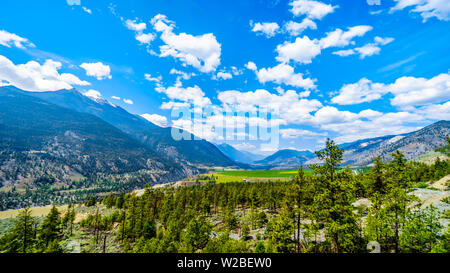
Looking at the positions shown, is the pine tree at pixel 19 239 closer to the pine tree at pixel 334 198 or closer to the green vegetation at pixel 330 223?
the green vegetation at pixel 330 223

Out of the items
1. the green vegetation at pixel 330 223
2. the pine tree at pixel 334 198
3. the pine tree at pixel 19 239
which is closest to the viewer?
the pine tree at pixel 334 198

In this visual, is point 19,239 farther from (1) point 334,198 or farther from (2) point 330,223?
(1) point 334,198

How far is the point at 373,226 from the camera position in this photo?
24.0 m

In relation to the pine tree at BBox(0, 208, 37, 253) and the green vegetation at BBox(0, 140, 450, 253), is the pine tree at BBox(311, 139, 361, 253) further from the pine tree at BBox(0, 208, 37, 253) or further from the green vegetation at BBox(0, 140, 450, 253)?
the pine tree at BBox(0, 208, 37, 253)

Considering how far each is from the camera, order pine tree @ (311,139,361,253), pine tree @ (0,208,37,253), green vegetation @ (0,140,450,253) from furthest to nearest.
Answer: pine tree @ (0,208,37,253) < green vegetation @ (0,140,450,253) < pine tree @ (311,139,361,253)

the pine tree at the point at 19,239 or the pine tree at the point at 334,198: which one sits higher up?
the pine tree at the point at 334,198

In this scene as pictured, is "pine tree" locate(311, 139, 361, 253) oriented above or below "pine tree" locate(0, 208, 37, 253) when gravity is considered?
above

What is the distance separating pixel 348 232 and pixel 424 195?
34303 mm

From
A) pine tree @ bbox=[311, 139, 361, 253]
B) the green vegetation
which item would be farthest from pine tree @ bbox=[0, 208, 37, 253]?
pine tree @ bbox=[311, 139, 361, 253]

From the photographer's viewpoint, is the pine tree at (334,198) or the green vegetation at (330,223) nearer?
the pine tree at (334,198)

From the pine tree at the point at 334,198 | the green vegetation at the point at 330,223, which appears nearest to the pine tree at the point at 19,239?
the green vegetation at the point at 330,223
